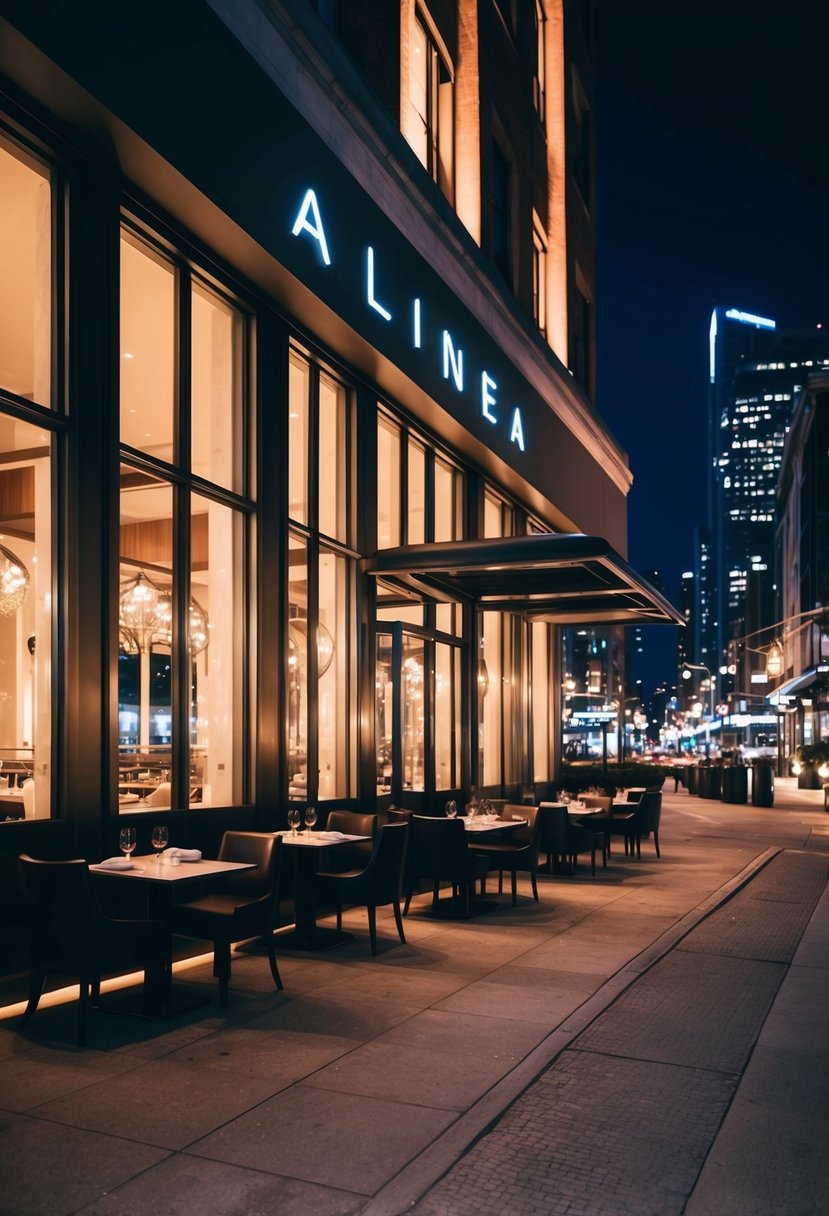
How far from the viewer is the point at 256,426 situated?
10164mm

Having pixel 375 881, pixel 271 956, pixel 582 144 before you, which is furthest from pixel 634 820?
pixel 582 144

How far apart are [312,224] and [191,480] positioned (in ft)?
9.32

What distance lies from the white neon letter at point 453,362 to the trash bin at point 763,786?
59.7 feet

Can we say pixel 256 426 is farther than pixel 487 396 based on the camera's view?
No

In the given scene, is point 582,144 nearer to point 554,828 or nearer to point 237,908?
point 554,828

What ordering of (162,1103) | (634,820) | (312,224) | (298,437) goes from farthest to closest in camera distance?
(634,820) < (298,437) < (312,224) < (162,1103)

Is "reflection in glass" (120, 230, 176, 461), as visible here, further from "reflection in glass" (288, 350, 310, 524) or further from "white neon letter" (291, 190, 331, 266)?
"reflection in glass" (288, 350, 310, 524)

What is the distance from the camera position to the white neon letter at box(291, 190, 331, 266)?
9781 mm

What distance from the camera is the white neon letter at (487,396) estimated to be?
15.0m

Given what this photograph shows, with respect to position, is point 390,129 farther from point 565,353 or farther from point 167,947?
point 565,353

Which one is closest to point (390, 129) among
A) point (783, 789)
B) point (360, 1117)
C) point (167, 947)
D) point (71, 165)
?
point (71, 165)

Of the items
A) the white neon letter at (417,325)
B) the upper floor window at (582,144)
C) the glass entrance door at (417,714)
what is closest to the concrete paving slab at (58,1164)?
the glass entrance door at (417,714)

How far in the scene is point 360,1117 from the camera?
16.6 ft

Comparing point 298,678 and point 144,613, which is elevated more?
point 144,613
